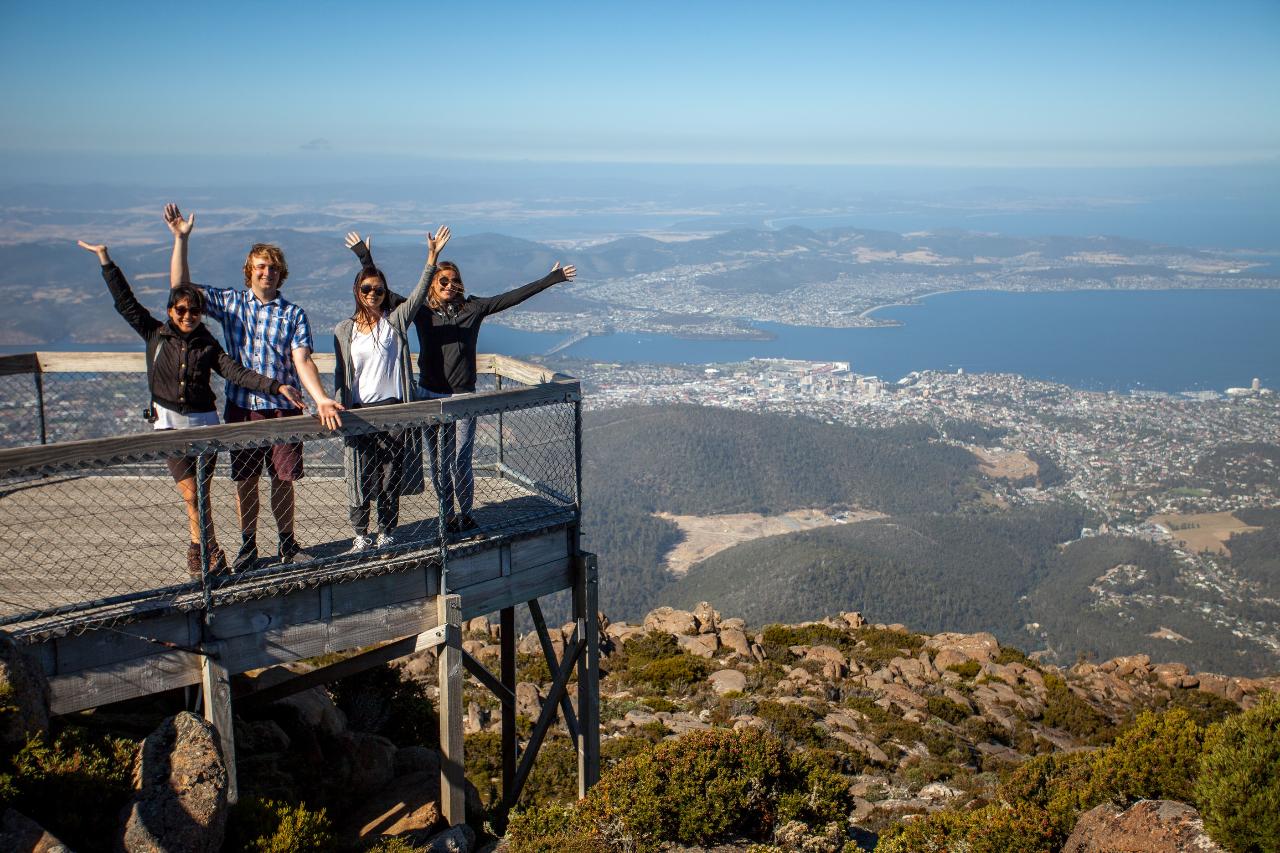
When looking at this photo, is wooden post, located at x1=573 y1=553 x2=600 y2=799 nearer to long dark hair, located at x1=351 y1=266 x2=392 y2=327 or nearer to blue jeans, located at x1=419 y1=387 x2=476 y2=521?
blue jeans, located at x1=419 y1=387 x2=476 y2=521

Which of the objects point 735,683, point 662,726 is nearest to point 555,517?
point 662,726

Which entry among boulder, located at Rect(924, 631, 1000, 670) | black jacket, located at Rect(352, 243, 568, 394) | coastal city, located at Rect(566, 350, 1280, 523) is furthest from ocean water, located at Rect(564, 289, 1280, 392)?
black jacket, located at Rect(352, 243, 568, 394)

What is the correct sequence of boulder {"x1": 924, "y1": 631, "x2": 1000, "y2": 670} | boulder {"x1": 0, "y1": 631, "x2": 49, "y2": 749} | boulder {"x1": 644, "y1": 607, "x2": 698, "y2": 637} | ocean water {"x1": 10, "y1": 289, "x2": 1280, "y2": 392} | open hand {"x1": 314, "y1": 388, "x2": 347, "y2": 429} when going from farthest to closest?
ocean water {"x1": 10, "y1": 289, "x2": 1280, "y2": 392} < boulder {"x1": 644, "y1": 607, "x2": 698, "y2": 637} < boulder {"x1": 924, "y1": 631, "x2": 1000, "y2": 670} < open hand {"x1": 314, "y1": 388, "x2": 347, "y2": 429} < boulder {"x1": 0, "y1": 631, "x2": 49, "y2": 749}

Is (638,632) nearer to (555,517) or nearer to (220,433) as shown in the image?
(555,517)

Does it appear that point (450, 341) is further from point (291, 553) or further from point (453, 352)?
point (291, 553)

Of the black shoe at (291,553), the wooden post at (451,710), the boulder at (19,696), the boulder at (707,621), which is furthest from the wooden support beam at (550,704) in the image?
the boulder at (707,621)

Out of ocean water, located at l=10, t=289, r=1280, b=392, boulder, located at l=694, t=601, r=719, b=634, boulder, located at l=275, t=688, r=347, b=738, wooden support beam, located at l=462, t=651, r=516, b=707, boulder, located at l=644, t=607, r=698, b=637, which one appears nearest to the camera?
boulder, located at l=275, t=688, r=347, b=738
